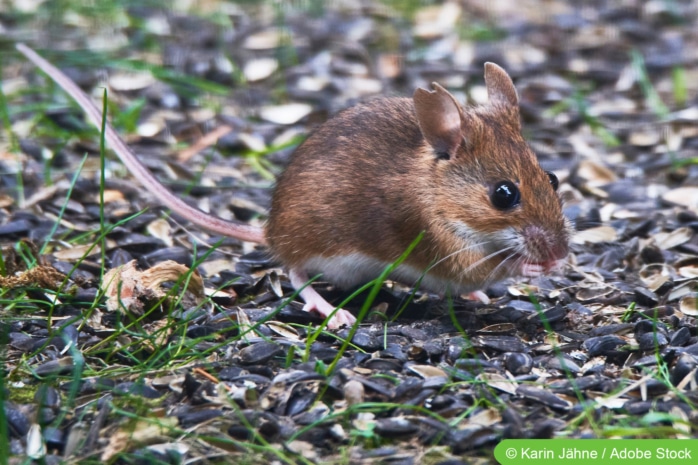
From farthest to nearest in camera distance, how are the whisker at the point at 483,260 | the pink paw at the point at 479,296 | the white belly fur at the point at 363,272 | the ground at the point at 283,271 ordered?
1. the pink paw at the point at 479,296
2. the white belly fur at the point at 363,272
3. the whisker at the point at 483,260
4. the ground at the point at 283,271

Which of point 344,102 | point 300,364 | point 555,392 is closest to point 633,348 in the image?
point 555,392

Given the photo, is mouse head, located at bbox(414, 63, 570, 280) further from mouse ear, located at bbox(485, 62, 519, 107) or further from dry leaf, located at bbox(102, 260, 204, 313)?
dry leaf, located at bbox(102, 260, 204, 313)

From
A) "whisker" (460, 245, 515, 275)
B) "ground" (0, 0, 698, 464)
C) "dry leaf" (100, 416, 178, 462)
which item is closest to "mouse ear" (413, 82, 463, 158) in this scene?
"whisker" (460, 245, 515, 275)

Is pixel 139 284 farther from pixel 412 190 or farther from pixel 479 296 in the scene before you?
pixel 479 296

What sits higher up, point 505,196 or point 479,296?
point 505,196

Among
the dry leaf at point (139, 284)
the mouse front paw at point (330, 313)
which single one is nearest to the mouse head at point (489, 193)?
the mouse front paw at point (330, 313)

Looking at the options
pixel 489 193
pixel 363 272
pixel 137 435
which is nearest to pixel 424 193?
pixel 489 193

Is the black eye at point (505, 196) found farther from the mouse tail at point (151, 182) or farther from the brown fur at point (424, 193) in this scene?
the mouse tail at point (151, 182)
